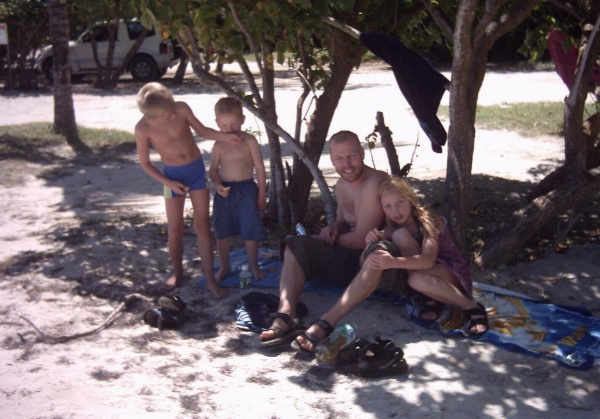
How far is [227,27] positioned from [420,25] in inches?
93.5

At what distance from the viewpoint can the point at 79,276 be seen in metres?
5.49

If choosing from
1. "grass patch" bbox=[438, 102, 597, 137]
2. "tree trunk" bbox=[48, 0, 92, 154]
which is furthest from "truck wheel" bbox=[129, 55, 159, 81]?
"grass patch" bbox=[438, 102, 597, 137]

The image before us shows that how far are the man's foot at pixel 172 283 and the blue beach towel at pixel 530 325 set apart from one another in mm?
915

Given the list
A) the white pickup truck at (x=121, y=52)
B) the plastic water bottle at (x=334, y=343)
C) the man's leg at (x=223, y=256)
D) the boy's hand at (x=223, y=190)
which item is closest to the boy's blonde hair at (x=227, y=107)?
the boy's hand at (x=223, y=190)

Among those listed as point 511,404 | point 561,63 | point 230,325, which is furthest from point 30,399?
point 561,63

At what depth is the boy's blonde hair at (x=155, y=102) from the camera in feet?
16.1

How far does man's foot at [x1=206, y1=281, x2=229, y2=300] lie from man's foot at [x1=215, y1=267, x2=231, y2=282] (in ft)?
0.56

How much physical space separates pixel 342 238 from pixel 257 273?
2.57 feet

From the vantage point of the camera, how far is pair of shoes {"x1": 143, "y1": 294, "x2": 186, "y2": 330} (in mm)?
4633

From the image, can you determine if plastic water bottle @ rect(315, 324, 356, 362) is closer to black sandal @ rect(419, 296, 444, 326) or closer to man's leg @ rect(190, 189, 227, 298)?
black sandal @ rect(419, 296, 444, 326)

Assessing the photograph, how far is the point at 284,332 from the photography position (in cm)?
441

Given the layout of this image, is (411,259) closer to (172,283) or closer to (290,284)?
(290,284)

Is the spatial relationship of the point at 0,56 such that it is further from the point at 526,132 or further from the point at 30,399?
the point at 30,399

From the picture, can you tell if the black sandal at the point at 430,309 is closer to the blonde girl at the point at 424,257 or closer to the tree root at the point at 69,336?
the blonde girl at the point at 424,257
